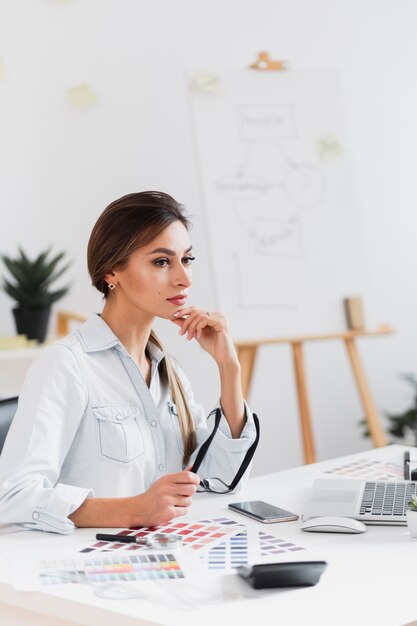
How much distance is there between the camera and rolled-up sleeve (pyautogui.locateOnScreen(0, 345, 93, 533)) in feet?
4.73

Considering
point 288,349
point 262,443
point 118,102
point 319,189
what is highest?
point 118,102

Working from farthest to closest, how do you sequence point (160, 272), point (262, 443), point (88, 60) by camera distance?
point (262, 443), point (88, 60), point (160, 272)

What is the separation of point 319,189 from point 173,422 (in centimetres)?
193

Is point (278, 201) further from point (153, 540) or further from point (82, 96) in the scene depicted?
point (153, 540)

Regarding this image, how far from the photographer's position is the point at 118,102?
11.9 feet

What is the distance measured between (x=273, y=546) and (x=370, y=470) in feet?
Answer: 1.89

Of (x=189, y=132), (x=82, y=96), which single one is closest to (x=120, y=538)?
(x=82, y=96)

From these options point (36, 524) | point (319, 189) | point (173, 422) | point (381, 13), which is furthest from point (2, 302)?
point (381, 13)

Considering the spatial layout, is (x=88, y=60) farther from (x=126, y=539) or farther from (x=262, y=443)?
(x=126, y=539)

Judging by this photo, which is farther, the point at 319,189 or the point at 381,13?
the point at 381,13

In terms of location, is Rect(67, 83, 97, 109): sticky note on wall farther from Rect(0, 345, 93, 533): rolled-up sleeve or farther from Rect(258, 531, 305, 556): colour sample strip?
Rect(258, 531, 305, 556): colour sample strip

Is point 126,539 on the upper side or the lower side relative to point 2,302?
lower

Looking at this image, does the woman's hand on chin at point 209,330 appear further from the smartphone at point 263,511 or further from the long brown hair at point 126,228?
the smartphone at point 263,511

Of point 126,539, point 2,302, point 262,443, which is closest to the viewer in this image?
point 126,539
